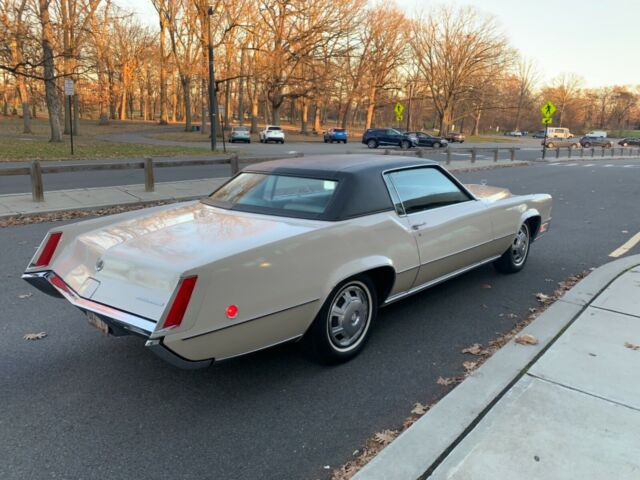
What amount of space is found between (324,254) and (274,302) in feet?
1.66

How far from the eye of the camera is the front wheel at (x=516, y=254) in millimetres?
5629

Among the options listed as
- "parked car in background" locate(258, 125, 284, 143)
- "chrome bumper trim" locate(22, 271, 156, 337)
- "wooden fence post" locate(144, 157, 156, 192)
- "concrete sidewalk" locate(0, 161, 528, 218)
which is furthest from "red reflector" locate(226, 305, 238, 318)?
"parked car in background" locate(258, 125, 284, 143)

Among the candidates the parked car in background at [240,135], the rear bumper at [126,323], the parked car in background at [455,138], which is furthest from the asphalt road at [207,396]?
the parked car in background at [455,138]

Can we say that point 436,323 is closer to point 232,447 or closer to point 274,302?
point 274,302

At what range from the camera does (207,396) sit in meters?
3.21

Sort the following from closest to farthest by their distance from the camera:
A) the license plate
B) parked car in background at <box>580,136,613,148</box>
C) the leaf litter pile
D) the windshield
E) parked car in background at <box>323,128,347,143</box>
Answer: the leaf litter pile → the license plate → the windshield → parked car in background at <box>323,128,347,143</box> → parked car in background at <box>580,136,613,148</box>

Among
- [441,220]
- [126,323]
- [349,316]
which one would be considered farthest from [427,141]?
[126,323]

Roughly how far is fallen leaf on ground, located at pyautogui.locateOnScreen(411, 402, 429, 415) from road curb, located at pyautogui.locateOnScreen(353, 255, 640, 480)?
0.08 m

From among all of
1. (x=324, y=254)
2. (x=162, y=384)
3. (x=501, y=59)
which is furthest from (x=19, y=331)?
(x=501, y=59)

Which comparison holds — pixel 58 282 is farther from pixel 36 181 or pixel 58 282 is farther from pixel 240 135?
pixel 240 135

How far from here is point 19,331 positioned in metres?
4.07

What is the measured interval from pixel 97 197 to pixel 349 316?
860 cm

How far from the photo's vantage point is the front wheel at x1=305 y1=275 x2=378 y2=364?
3365 millimetres

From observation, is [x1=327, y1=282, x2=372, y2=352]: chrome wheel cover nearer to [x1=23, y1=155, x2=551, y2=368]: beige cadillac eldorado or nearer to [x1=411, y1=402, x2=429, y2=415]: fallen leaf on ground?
[x1=23, y1=155, x2=551, y2=368]: beige cadillac eldorado
